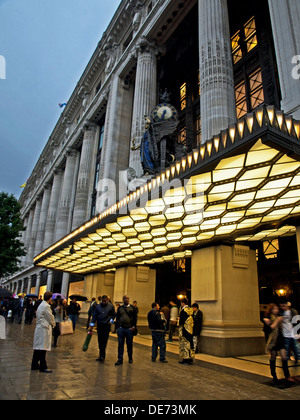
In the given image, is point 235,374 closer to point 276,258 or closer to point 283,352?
point 283,352

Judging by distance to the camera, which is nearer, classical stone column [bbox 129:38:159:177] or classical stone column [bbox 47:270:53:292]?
classical stone column [bbox 129:38:159:177]

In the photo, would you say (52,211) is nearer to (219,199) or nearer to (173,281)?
(173,281)

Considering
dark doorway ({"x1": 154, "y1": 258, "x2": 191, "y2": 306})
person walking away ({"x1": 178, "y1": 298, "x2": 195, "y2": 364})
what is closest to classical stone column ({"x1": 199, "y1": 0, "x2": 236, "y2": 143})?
person walking away ({"x1": 178, "y1": 298, "x2": 195, "y2": 364})

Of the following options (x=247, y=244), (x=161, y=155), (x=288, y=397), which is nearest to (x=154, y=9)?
(x=161, y=155)

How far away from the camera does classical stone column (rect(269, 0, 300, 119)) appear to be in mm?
10594

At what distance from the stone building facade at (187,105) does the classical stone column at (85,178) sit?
0.42ft

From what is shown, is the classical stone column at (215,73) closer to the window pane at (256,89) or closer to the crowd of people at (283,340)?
the window pane at (256,89)

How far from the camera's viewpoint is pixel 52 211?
149 ft

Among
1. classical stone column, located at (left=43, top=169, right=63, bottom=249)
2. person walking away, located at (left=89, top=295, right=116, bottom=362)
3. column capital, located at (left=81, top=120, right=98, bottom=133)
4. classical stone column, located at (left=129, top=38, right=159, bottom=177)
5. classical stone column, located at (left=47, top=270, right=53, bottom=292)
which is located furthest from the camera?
classical stone column, located at (left=43, top=169, right=63, bottom=249)

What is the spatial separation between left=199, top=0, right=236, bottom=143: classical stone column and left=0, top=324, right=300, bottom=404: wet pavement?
10.0 metres

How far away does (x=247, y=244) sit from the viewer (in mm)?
11898

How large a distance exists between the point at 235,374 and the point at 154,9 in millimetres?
25946

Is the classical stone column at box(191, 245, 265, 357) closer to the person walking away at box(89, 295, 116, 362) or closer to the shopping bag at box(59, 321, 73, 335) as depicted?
the person walking away at box(89, 295, 116, 362)

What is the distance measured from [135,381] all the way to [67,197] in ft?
119
